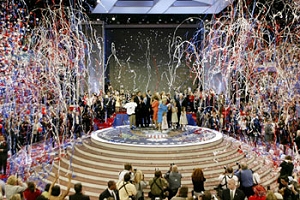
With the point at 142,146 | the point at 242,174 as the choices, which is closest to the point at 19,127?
the point at 142,146

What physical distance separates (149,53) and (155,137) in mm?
14294

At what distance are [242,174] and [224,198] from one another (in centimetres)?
149

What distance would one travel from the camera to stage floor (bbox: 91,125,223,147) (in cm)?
1091

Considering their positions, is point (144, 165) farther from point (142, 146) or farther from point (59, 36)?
point (59, 36)

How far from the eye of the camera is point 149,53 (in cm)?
2556

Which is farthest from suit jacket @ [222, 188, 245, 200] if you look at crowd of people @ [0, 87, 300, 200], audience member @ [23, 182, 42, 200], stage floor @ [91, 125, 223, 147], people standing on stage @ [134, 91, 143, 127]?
people standing on stage @ [134, 91, 143, 127]

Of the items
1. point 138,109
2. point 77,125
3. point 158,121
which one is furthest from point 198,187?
point 77,125

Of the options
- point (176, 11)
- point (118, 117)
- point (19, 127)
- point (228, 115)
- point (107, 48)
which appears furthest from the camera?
point (107, 48)

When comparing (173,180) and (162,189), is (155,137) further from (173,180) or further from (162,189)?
(162,189)

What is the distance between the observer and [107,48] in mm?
25188

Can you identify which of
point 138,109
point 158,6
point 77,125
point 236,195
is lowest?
point 236,195

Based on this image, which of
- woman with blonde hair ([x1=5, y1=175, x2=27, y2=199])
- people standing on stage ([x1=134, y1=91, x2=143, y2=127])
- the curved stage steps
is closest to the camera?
woman with blonde hair ([x1=5, y1=175, x2=27, y2=199])

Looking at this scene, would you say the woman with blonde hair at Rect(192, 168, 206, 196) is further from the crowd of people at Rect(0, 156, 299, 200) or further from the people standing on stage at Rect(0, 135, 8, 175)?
the people standing on stage at Rect(0, 135, 8, 175)

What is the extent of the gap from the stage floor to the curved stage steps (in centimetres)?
26
